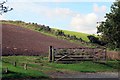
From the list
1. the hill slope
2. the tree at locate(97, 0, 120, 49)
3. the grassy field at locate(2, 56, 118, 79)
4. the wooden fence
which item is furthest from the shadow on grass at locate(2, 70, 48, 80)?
the tree at locate(97, 0, 120, 49)

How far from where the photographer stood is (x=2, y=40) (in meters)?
56.2

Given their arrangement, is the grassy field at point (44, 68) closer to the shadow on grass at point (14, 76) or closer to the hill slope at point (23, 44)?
the shadow on grass at point (14, 76)

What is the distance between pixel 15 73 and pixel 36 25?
5669cm

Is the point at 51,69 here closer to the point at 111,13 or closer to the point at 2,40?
the point at 111,13

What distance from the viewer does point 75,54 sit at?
44406 millimetres

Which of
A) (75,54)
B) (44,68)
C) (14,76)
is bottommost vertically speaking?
(14,76)

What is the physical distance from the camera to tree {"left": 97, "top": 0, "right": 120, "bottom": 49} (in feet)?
163

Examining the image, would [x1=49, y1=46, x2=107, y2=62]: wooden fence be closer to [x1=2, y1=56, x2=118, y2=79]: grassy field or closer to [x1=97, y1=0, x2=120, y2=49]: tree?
[x1=2, y1=56, x2=118, y2=79]: grassy field

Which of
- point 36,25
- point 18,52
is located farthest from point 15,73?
point 36,25

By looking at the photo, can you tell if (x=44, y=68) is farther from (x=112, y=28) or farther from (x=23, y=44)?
(x=23, y=44)

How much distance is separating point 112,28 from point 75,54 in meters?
8.32

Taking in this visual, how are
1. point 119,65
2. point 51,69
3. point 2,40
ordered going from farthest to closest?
point 2,40
point 119,65
point 51,69

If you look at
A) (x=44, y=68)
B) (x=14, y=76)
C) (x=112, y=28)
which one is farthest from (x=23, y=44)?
(x=14, y=76)

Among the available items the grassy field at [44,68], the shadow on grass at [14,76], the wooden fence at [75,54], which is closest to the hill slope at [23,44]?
the wooden fence at [75,54]
